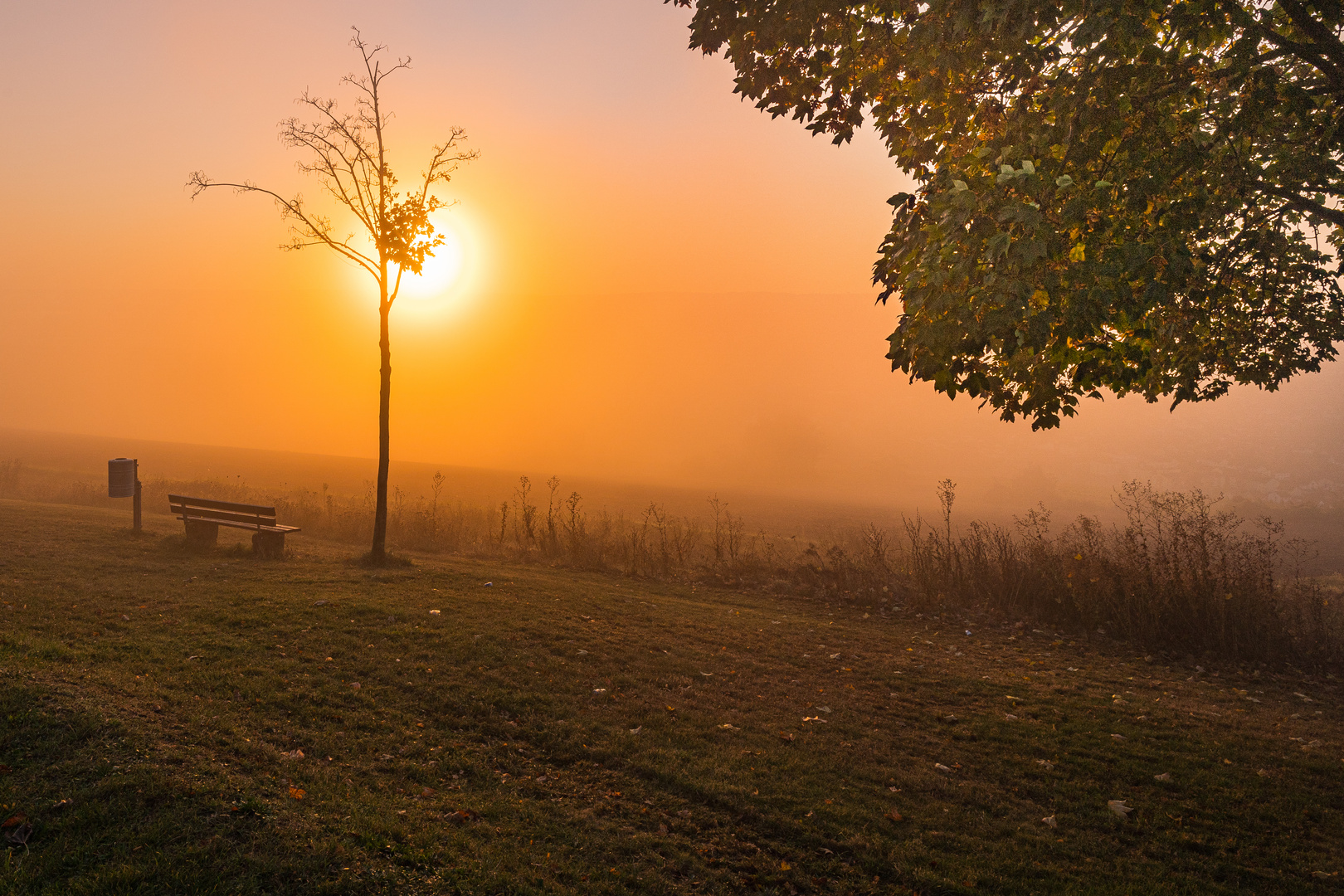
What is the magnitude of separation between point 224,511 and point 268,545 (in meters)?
1.46

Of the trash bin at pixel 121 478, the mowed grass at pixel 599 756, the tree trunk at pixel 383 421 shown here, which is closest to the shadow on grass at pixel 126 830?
the mowed grass at pixel 599 756

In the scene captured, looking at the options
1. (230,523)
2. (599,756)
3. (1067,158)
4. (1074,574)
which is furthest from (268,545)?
(1074,574)

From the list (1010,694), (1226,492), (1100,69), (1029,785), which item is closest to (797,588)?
(1010,694)

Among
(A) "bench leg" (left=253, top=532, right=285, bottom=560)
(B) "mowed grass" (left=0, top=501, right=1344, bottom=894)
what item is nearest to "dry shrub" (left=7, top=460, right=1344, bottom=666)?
(B) "mowed grass" (left=0, top=501, right=1344, bottom=894)

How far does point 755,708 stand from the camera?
8.05 metres

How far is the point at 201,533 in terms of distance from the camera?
49.9ft

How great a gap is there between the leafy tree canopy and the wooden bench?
42.3 ft

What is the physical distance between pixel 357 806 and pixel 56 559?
1196 cm

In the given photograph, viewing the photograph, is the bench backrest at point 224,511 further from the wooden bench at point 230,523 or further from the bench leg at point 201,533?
the bench leg at point 201,533

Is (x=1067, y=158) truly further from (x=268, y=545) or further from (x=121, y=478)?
(x=121, y=478)

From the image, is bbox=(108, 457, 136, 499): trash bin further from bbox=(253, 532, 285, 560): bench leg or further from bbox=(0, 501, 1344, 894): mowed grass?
bbox=(0, 501, 1344, 894): mowed grass

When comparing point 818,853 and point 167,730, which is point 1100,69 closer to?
point 818,853

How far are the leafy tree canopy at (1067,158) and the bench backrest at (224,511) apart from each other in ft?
42.1

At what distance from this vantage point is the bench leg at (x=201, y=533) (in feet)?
49.7
